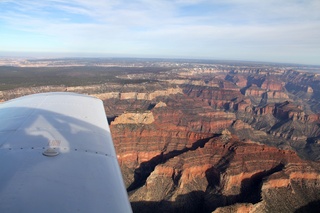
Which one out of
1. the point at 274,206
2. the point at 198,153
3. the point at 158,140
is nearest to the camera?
the point at 274,206

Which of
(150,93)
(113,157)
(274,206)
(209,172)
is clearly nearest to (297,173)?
(274,206)

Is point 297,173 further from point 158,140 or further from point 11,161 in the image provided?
point 11,161

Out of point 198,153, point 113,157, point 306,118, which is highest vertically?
point 113,157

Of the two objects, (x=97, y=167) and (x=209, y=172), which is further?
(x=209, y=172)

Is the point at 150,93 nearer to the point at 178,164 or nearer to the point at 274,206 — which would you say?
the point at 178,164

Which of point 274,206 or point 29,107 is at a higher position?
point 29,107

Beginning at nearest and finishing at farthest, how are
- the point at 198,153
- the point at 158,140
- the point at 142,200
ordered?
the point at 142,200 < the point at 198,153 < the point at 158,140
